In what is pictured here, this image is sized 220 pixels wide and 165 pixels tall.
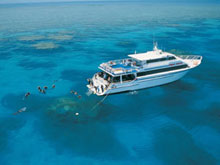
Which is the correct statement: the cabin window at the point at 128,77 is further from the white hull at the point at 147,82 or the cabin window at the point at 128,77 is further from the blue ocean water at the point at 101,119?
the blue ocean water at the point at 101,119

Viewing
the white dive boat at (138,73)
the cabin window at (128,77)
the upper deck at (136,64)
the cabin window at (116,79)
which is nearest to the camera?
the white dive boat at (138,73)

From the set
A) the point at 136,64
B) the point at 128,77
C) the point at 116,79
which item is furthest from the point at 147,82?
the point at 116,79

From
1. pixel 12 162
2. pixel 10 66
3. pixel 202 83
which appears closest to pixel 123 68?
pixel 202 83

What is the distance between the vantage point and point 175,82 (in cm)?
3734

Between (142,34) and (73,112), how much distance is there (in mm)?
56771

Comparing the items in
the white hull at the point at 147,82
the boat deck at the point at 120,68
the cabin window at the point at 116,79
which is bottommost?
the white hull at the point at 147,82

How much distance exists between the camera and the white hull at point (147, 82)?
3266cm

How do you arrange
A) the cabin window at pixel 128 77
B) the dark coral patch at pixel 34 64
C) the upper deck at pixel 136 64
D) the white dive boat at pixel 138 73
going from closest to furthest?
the white dive boat at pixel 138 73 < the upper deck at pixel 136 64 < the cabin window at pixel 128 77 < the dark coral patch at pixel 34 64

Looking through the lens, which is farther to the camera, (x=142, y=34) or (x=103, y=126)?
(x=142, y=34)

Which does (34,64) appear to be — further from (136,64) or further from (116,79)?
(136,64)

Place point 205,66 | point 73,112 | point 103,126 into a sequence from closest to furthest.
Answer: point 103,126
point 73,112
point 205,66

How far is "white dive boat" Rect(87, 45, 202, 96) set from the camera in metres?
32.4

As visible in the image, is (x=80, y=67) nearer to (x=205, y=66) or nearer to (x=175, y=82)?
(x=175, y=82)

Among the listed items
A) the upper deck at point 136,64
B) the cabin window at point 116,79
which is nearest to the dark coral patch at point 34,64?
the upper deck at point 136,64
